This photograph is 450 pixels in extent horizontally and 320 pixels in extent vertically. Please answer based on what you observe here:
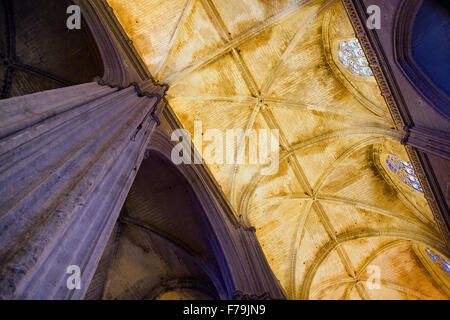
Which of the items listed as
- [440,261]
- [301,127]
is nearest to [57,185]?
[301,127]

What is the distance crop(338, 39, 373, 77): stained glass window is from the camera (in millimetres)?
9773

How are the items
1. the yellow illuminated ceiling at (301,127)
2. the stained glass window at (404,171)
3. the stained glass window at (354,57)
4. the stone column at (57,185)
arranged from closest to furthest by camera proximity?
the stone column at (57,185), the yellow illuminated ceiling at (301,127), the stained glass window at (404,171), the stained glass window at (354,57)

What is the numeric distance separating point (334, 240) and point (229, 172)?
5.11m

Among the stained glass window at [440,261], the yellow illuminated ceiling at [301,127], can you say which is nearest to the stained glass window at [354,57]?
the yellow illuminated ceiling at [301,127]

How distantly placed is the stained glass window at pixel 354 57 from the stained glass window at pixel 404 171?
2.93 metres

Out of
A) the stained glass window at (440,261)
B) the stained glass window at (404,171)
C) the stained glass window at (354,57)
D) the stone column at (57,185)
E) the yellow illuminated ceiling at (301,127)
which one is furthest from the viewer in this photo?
the stained glass window at (440,261)

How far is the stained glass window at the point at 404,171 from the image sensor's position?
31.6ft

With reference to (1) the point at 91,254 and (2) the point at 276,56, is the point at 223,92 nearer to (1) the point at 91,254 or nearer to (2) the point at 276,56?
(2) the point at 276,56

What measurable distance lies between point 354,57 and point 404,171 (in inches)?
154

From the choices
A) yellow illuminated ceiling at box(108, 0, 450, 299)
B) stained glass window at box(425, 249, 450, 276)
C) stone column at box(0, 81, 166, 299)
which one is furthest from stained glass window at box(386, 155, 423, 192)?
stone column at box(0, 81, 166, 299)

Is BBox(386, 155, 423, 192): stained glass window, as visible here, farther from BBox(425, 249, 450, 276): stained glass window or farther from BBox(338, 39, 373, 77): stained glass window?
BBox(425, 249, 450, 276): stained glass window

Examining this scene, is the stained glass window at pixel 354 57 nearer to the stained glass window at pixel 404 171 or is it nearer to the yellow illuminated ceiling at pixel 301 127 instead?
the yellow illuminated ceiling at pixel 301 127

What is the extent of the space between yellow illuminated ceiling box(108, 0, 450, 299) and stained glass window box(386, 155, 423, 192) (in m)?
0.36

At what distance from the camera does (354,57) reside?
10.0m
